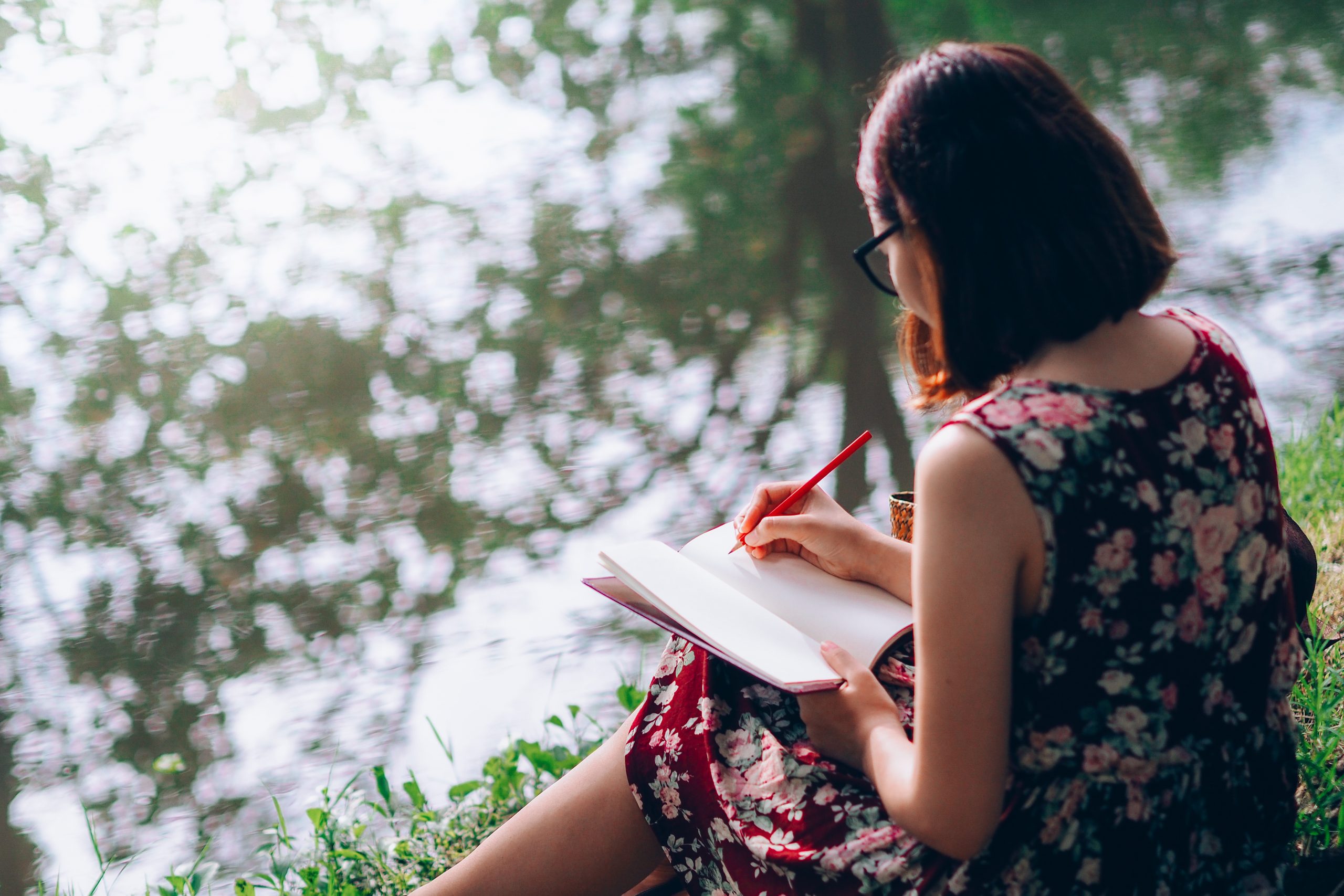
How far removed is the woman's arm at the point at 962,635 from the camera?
29.2 inches

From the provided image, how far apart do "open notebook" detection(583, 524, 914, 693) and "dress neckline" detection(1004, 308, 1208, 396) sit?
32 cm

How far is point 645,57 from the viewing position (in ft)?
16.3

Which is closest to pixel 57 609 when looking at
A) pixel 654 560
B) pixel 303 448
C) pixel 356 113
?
pixel 303 448

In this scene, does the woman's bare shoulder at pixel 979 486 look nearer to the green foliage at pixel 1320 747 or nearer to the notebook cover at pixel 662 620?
the notebook cover at pixel 662 620

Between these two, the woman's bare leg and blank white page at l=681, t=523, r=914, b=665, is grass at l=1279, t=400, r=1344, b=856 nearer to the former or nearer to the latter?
blank white page at l=681, t=523, r=914, b=665

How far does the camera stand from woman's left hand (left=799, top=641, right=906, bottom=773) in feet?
2.95

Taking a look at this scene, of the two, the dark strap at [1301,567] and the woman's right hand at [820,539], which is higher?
the woman's right hand at [820,539]

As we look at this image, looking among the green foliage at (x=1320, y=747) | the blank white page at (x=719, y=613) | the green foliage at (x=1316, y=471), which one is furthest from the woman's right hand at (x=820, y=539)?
the green foliage at (x=1316, y=471)

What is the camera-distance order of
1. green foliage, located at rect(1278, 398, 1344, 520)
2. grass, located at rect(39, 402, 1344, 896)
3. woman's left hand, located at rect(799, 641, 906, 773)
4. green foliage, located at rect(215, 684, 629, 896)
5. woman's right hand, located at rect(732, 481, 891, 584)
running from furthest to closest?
1. green foliage, located at rect(1278, 398, 1344, 520)
2. green foliage, located at rect(215, 684, 629, 896)
3. grass, located at rect(39, 402, 1344, 896)
4. woman's right hand, located at rect(732, 481, 891, 584)
5. woman's left hand, located at rect(799, 641, 906, 773)

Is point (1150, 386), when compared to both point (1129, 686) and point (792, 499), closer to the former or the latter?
point (1129, 686)

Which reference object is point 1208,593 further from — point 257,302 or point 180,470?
point 257,302

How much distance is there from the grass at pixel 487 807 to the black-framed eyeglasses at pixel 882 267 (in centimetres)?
81

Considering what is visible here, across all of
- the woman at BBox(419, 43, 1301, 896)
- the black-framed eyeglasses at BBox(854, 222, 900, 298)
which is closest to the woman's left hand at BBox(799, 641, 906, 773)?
the woman at BBox(419, 43, 1301, 896)

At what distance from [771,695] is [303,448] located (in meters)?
3.20
